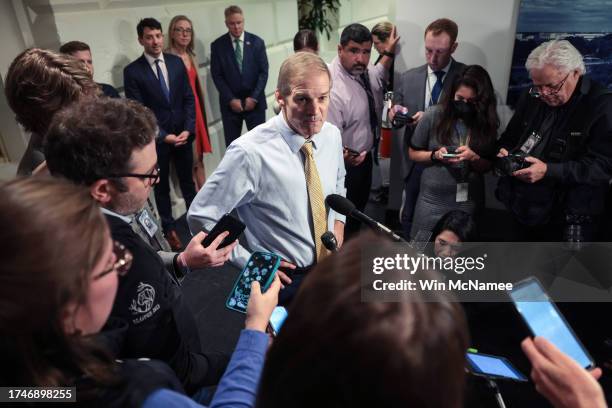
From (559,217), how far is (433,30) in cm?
161

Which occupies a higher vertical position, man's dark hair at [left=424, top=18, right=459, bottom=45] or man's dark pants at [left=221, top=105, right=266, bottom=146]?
man's dark hair at [left=424, top=18, right=459, bottom=45]

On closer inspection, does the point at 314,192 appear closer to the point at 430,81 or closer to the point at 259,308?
the point at 259,308

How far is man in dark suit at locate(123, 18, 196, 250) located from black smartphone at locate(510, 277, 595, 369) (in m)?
3.00

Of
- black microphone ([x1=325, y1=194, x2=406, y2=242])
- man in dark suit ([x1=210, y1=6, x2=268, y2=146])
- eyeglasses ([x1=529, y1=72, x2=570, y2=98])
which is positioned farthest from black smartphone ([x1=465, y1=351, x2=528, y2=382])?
man in dark suit ([x1=210, y1=6, x2=268, y2=146])

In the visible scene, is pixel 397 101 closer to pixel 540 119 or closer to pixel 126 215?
pixel 540 119

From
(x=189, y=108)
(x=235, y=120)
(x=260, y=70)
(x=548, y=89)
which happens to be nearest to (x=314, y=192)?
(x=548, y=89)

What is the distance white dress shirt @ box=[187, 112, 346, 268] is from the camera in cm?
170

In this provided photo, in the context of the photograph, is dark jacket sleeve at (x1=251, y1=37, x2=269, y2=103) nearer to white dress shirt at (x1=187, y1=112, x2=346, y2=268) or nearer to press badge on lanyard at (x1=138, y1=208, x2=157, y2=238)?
white dress shirt at (x1=187, y1=112, x2=346, y2=268)

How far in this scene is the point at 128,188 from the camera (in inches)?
47.2

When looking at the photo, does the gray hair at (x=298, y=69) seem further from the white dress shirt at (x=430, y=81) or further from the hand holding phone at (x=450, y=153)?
the white dress shirt at (x=430, y=81)

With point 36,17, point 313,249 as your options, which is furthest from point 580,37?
point 36,17

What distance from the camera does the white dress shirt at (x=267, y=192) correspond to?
1.70 metres

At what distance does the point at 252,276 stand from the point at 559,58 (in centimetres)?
204

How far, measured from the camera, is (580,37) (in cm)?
A: 281
